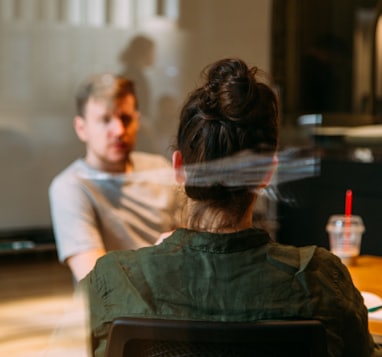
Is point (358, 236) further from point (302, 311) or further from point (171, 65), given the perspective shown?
point (171, 65)

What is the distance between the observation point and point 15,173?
9.27 feet

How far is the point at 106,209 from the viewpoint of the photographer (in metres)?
1.66

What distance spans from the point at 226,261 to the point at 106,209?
0.79 metres

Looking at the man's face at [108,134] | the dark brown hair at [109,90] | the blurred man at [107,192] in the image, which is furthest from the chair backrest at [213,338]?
the dark brown hair at [109,90]

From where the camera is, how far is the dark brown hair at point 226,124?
3.11 feet

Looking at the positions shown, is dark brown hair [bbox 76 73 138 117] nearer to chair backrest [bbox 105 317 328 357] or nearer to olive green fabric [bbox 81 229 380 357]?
olive green fabric [bbox 81 229 380 357]

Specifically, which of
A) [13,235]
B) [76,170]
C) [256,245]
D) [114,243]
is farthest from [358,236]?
[13,235]

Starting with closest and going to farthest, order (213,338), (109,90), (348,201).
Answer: (213,338)
(109,90)
(348,201)

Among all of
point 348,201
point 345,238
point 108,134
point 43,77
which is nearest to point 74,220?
point 108,134

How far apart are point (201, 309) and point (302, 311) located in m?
0.13

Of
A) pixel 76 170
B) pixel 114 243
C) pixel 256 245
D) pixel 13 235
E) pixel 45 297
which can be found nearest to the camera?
pixel 256 245

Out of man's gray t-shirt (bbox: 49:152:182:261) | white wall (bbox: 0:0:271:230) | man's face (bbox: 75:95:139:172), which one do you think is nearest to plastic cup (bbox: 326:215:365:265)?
man's gray t-shirt (bbox: 49:152:182:261)

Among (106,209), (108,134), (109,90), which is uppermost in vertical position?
(109,90)

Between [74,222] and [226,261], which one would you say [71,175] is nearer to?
[74,222]
